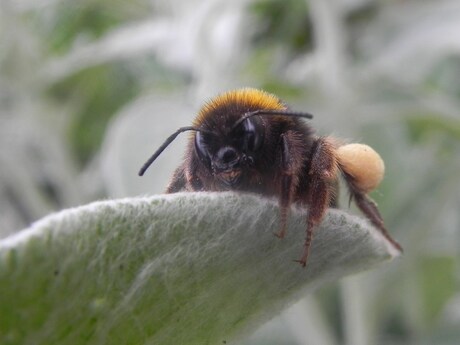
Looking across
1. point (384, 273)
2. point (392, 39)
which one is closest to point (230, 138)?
point (384, 273)

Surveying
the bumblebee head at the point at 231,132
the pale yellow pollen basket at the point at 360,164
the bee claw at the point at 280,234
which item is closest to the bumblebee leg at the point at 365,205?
the pale yellow pollen basket at the point at 360,164

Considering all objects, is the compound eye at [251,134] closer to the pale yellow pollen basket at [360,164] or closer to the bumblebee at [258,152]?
the bumblebee at [258,152]

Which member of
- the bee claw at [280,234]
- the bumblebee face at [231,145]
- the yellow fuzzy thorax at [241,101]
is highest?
the yellow fuzzy thorax at [241,101]

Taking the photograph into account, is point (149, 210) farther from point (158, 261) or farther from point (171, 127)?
point (171, 127)

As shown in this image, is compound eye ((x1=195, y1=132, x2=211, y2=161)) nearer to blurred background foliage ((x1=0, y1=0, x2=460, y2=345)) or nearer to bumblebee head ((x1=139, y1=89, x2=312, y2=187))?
bumblebee head ((x1=139, y1=89, x2=312, y2=187))

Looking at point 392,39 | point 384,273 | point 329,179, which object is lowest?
point 384,273

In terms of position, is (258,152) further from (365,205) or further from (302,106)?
(302,106)

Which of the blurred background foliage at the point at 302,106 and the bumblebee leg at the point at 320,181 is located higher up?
the bumblebee leg at the point at 320,181

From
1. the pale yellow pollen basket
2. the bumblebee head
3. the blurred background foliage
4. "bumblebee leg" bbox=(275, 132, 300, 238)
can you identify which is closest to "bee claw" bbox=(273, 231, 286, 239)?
"bumblebee leg" bbox=(275, 132, 300, 238)
